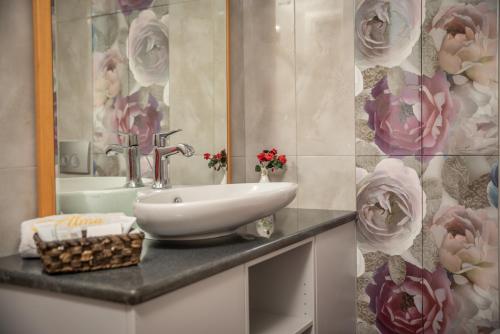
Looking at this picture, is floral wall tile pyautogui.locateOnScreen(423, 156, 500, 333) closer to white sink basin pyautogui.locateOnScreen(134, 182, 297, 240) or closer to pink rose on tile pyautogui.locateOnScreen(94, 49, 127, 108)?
white sink basin pyautogui.locateOnScreen(134, 182, 297, 240)

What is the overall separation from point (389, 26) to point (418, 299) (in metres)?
1.11

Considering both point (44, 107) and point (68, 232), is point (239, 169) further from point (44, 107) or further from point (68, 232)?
point (68, 232)

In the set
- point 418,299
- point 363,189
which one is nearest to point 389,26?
point 363,189

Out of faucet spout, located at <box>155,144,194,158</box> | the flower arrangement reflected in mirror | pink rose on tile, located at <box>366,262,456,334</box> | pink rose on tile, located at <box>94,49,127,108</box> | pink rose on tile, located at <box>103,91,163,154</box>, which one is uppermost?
pink rose on tile, located at <box>94,49,127,108</box>

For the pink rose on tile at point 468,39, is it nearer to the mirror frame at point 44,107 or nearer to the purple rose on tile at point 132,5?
the purple rose on tile at point 132,5

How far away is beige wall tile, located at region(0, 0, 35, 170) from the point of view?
1266mm

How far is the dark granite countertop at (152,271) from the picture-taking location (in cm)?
97

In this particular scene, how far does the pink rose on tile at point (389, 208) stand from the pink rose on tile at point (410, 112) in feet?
0.29

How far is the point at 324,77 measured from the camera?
2107 mm

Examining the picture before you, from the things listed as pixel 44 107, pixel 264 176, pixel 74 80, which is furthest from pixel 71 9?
pixel 264 176

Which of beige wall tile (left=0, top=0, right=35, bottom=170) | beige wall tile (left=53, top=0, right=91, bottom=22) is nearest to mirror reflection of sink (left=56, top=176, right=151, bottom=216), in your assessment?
beige wall tile (left=0, top=0, right=35, bottom=170)

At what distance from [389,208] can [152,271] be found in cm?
120

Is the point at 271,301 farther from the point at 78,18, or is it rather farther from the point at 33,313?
the point at 78,18

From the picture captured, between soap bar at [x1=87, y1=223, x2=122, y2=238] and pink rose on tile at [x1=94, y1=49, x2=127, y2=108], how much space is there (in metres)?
0.48
